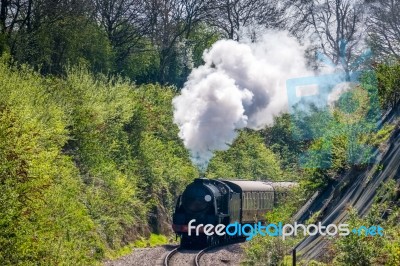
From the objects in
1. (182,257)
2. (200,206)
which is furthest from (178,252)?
(200,206)

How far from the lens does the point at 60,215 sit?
80.4 ft

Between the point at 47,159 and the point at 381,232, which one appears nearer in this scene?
the point at 381,232

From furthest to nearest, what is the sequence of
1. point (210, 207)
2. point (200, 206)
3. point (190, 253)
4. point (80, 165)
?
point (80, 165) → point (200, 206) → point (210, 207) → point (190, 253)

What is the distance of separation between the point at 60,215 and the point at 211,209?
9.84 m

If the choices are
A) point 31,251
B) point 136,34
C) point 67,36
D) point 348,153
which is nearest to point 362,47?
point 136,34

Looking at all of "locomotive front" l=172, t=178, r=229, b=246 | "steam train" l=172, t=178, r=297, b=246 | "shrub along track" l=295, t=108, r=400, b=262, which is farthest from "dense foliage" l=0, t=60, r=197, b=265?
"shrub along track" l=295, t=108, r=400, b=262

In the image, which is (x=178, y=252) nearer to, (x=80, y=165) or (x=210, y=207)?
(x=210, y=207)

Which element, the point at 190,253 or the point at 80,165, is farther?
the point at 80,165

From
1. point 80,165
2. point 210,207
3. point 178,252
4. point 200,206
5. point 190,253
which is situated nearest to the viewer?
point 190,253

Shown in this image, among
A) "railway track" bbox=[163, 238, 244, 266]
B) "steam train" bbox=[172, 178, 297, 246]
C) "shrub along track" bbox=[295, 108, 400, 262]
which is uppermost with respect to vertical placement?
"shrub along track" bbox=[295, 108, 400, 262]

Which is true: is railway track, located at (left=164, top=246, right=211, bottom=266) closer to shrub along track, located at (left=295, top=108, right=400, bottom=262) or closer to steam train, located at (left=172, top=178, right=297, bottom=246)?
steam train, located at (left=172, top=178, right=297, bottom=246)

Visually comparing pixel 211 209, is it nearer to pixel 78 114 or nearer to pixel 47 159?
pixel 78 114

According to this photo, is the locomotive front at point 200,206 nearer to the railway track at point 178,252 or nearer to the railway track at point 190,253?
the railway track at point 190,253

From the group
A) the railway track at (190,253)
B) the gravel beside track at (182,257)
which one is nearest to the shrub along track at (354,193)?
the gravel beside track at (182,257)
